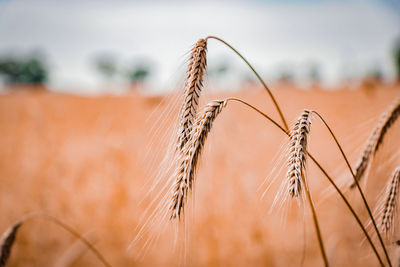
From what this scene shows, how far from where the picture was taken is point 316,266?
2.09 m

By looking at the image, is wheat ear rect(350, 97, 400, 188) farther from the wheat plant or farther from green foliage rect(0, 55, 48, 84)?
green foliage rect(0, 55, 48, 84)

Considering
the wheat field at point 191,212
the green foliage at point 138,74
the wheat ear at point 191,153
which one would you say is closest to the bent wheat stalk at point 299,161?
the wheat ear at point 191,153

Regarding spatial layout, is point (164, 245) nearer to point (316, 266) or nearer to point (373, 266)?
point (316, 266)

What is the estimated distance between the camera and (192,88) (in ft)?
2.62

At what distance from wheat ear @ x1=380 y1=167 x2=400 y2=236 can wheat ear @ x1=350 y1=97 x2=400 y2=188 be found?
10cm

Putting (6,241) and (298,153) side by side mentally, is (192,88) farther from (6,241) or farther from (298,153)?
(6,241)

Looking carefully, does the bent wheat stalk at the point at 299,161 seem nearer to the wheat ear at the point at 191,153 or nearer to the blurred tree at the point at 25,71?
the wheat ear at the point at 191,153

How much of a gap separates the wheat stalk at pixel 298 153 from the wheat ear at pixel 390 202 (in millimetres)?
407

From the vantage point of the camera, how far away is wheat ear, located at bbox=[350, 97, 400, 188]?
86 cm

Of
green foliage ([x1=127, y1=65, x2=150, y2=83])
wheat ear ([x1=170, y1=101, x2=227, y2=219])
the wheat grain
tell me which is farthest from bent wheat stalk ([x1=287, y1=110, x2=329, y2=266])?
green foliage ([x1=127, y1=65, x2=150, y2=83])

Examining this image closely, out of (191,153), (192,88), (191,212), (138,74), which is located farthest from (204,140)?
(138,74)

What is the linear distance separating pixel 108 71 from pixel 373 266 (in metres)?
50.9

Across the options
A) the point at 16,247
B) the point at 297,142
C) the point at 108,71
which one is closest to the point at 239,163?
the point at 297,142

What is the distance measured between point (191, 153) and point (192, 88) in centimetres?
25
